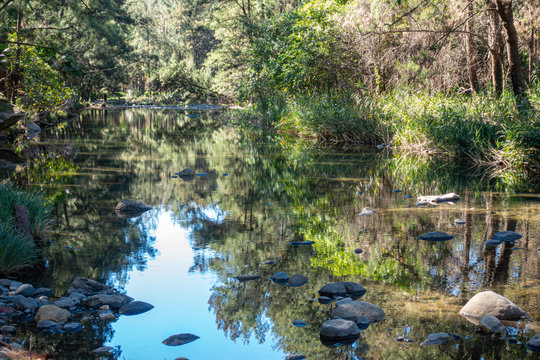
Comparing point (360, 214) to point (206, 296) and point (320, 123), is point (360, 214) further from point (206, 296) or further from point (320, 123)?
point (320, 123)

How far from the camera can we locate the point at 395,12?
49.3 feet

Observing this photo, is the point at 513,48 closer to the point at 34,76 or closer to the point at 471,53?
the point at 471,53

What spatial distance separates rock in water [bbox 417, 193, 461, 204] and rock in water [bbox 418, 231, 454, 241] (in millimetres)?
2139

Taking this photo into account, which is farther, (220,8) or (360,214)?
(220,8)

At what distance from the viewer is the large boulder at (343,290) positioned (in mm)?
4777

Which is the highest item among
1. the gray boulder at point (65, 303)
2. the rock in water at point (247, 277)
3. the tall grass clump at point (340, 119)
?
the tall grass clump at point (340, 119)

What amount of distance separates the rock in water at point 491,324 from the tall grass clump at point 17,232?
14.6ft

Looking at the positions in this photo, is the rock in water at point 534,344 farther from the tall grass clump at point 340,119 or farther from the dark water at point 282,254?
the tall grass clump at point 340,119

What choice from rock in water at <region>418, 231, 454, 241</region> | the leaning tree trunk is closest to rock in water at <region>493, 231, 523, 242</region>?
rock in water at <region>418, 231, 454, 241</region>

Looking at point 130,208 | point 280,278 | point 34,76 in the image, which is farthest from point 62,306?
point 34,76

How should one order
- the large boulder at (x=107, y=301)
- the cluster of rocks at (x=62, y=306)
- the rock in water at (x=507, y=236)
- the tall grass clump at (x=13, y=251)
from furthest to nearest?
the rock in water at (x=507, y=236) < the tall grass clump at (x=13, y=251) < the large boulder at (x=107, y=301) < the cluster of rocks at (x=62, y=306)

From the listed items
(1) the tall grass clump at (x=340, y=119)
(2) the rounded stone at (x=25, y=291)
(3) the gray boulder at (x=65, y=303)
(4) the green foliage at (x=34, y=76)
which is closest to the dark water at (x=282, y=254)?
(2) the rounded stone at (x=25, y=291)

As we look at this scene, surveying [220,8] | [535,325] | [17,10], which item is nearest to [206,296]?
[535,325]

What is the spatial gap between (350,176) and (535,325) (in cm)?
753
